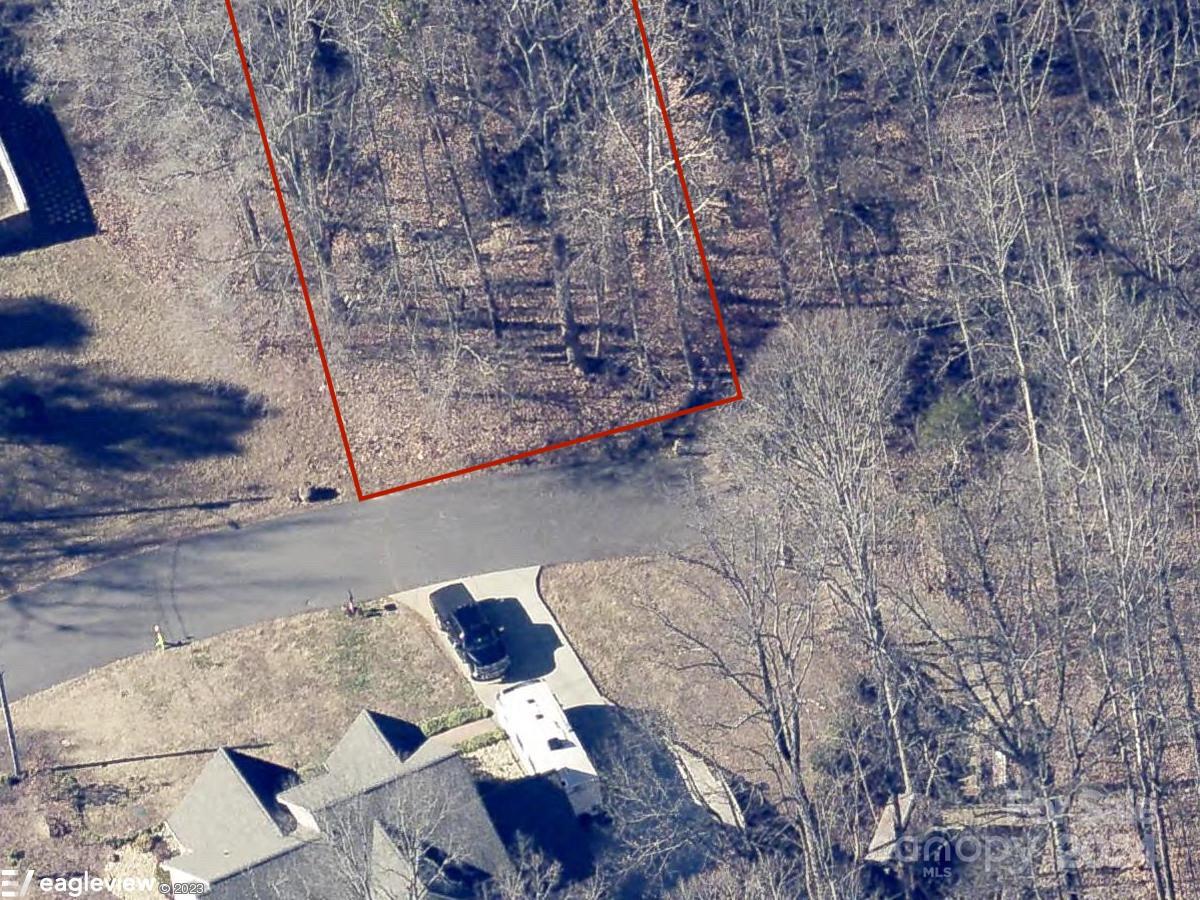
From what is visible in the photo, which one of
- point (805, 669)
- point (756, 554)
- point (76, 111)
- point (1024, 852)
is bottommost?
point (1024, 852)

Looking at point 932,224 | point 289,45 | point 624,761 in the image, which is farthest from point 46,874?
point 932,224

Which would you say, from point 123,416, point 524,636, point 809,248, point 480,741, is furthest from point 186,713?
point 809,248

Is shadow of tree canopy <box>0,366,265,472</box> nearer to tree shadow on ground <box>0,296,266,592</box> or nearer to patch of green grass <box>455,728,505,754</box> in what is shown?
tree shadow on ground <box>0,296,266,592</box>

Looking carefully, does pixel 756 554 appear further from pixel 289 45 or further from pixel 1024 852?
pixel 289 45

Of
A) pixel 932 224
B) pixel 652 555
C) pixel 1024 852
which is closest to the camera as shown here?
pixel 1024 852

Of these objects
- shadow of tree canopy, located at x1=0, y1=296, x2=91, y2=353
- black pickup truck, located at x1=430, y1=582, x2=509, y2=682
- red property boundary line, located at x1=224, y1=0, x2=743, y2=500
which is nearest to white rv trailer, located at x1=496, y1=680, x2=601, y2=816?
black pickup truck, located at x1=430, y1=582, x2=509, y2=682
